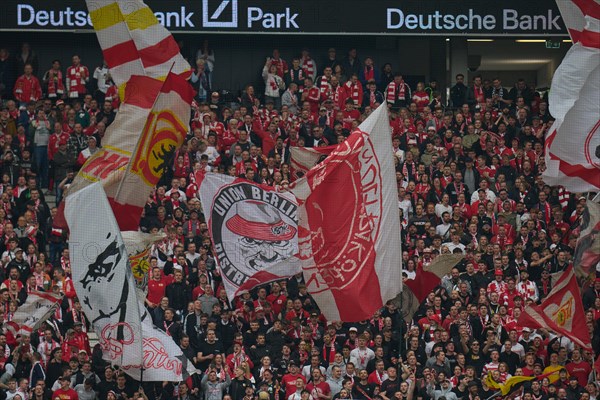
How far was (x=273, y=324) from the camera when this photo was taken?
91.3 ft

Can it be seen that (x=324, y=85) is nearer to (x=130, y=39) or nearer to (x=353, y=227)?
(x=130, y=39)

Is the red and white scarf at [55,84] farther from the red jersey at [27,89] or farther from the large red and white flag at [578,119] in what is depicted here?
the large red and white flag at [578,119]

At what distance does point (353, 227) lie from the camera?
73.7 feet

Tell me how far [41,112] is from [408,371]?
10873mm

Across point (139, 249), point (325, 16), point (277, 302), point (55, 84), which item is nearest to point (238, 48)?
point (325, 16)

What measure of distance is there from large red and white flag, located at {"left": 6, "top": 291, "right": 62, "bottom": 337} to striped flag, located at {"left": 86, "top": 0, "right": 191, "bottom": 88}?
11.5 feet

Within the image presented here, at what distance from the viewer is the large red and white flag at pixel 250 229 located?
24.6 metres

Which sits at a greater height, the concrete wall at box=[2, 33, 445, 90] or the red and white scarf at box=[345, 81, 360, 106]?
the concrete wall at box=[2, 33, 445, 90]

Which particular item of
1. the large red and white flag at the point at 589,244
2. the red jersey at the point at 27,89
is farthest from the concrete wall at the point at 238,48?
the large red and white flag at the point at 589,244

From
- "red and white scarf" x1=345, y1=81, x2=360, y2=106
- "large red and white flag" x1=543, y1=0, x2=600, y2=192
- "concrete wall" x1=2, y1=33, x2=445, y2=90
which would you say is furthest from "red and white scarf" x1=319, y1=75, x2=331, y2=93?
"large red and white flag" x1=543, y1=0, x2=600, y2=192

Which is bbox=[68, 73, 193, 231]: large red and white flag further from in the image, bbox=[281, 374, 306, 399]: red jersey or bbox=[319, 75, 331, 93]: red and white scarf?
bbox=[319, 75, 331, 93]: red and white scarf

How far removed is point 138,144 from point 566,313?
6.84 metres

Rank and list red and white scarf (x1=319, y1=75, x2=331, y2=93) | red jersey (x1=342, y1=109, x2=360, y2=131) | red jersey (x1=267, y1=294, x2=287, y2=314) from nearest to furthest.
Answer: red jersey (x1=267, y1=294, x2=287, y2=314) → red jersey (x1=342, y1=109, x2=360, y2=131) → red and white scarf (x1=319, y1=75, x2=331, y2=93)

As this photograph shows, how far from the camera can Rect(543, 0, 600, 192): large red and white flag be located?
2373cm
